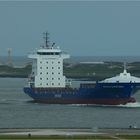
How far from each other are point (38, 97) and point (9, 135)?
40.0 metres

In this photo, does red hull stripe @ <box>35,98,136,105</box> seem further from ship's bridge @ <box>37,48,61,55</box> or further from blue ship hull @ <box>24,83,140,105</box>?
ship's bridge @ <box>37,48,61,55</box>

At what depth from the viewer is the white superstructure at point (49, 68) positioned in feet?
304

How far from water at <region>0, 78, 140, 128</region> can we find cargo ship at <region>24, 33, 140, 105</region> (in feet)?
4.98

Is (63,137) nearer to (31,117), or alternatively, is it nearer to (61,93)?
(31,117)

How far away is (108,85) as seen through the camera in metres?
91.6

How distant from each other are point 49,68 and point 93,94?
528cm

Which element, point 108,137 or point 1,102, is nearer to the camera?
point 108,137

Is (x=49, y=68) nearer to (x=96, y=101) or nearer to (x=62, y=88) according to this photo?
(x=62, y=88)

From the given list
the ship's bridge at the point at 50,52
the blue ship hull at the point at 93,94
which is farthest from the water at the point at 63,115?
the ship's bridge at the point at 50,52

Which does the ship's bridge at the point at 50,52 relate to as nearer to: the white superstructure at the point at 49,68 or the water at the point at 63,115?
the white superstructure at the point at 49,68

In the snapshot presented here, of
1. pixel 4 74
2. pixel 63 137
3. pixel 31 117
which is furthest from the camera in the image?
pixel 4 74

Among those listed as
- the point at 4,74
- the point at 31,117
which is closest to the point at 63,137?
the point at 31,117

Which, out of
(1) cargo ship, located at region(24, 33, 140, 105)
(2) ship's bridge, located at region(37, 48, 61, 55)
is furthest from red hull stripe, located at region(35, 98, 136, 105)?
(2) ship's bridge, located at region(37, 48, 61, 55)

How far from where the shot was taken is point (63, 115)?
76.6 metres
